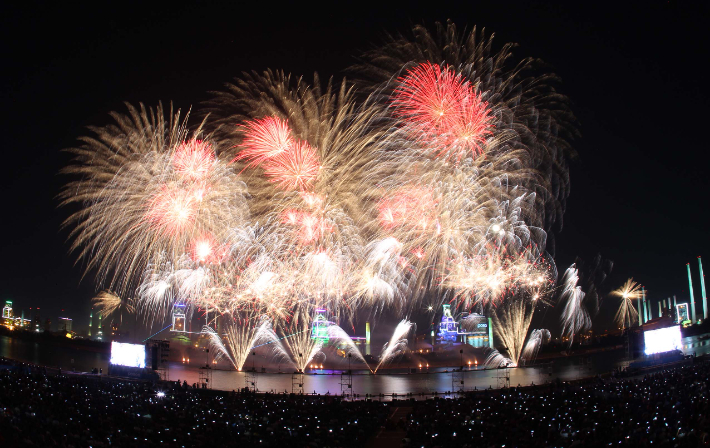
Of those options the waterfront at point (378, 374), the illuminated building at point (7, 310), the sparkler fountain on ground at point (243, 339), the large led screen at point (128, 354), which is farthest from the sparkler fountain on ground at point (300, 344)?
the illuminated building at point (7, 310)

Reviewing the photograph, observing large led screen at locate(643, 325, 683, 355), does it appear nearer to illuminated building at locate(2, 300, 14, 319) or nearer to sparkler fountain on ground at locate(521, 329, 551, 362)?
sparkler fountain on ground at locate(521, 329, 551, 362)

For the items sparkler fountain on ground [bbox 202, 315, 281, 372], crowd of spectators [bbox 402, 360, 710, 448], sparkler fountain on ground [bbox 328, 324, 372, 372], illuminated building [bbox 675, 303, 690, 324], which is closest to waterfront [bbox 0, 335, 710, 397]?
sparkler fountain on ground [bbox 202, 315, 281, 372]

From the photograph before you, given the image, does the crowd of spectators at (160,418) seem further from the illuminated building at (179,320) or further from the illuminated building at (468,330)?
the illuminated building at (468,330)

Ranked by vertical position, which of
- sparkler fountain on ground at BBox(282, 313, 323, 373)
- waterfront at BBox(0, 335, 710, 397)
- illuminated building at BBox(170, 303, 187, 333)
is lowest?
waterfront at BBox(0, 335, 710, 397)

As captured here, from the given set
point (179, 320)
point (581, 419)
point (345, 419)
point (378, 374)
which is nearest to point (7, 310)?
point (179, 320)

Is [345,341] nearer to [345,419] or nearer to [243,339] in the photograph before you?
[243,339]
